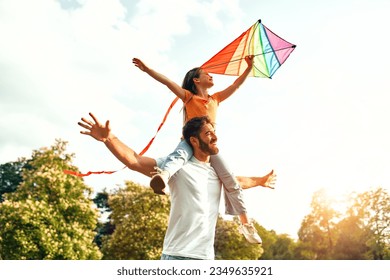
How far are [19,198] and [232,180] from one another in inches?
891

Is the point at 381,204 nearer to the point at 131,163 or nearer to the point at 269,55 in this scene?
the point at 269,55

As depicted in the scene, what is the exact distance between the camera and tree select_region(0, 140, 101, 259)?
21250 millimetres

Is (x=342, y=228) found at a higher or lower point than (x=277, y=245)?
lower

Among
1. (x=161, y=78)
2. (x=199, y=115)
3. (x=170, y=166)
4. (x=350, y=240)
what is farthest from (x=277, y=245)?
(x=170, y=166)

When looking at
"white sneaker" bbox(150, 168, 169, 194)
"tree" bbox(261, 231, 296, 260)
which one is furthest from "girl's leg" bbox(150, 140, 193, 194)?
"tree" bbox(261, 231, 296, 260)

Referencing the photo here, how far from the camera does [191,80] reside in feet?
18.5

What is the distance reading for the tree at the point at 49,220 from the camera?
2125 centimetres

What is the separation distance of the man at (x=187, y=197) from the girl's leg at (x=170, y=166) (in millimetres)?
90

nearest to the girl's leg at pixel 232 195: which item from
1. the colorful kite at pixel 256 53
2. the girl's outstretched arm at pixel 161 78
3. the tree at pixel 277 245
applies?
the girl's outstretched arm at pixel 161 78

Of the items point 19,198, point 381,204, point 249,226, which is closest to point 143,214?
point 19,198

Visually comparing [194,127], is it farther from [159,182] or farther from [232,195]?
[159,182]

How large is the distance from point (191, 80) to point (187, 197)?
2.12 m

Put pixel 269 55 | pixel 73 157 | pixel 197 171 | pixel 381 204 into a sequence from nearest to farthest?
pixel 197 171
pixel 269 55
pixel 73 157
pixel 381 204

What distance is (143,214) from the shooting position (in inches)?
1103
